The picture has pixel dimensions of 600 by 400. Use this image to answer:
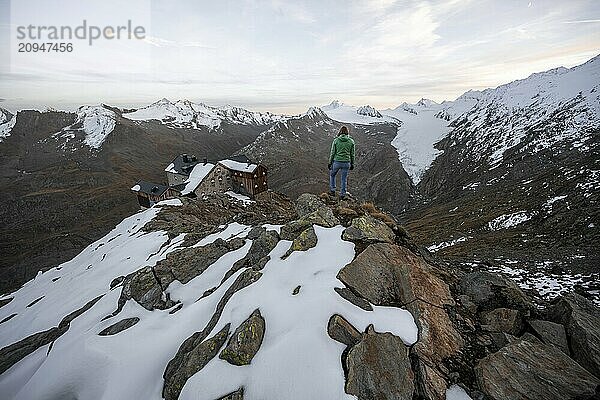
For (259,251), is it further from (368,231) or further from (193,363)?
(193,363)

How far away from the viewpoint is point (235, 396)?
6086 millimetres

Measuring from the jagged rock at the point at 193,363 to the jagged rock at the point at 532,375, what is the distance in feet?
19.9

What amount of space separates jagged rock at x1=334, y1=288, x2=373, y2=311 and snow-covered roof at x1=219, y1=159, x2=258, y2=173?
143 ft

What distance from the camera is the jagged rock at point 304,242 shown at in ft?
34.0

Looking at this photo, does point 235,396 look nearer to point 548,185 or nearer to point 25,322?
point 25,322

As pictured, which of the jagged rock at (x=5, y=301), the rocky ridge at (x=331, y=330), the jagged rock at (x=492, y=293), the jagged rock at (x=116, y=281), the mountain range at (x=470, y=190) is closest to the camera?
the rocky ridge at (x=331, y=330)

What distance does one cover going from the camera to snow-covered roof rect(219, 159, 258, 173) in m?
50.7

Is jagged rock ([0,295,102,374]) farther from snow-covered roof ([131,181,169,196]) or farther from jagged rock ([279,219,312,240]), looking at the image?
snow-covered roof ([131,181,169,196])

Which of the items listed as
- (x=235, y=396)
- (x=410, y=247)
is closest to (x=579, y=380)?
(x=410, y=247)

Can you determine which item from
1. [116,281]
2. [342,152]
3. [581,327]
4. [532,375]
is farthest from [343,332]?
[116,281]

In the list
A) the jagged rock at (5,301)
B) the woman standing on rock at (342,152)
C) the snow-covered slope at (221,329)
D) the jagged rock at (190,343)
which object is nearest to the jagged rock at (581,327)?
the snow-covered slope at (221,329)

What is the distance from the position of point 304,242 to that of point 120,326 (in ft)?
24.6

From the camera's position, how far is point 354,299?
25.4 ft

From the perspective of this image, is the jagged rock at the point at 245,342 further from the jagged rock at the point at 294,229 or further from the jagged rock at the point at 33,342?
the jagged rock at the point at 33,342
